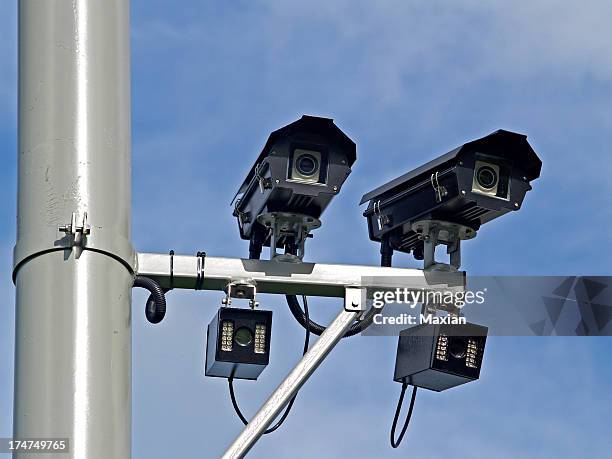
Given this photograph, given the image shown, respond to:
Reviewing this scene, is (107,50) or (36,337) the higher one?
(107,50)

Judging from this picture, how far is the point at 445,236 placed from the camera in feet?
22.5

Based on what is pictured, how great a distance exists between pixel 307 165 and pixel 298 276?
0.53 m

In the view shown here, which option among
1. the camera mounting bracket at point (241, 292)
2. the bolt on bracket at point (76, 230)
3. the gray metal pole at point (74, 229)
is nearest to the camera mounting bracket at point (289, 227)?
the camera mounting bracket at point (241, 292)

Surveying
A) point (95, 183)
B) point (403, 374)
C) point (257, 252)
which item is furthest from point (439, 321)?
point (95, 183)

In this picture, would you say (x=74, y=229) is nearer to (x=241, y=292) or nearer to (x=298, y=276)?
(x=241, y=292)

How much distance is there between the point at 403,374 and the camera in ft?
22.4

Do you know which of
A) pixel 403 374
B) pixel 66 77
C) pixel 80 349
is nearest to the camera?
pixel 80 349

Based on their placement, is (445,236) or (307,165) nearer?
(307,165)

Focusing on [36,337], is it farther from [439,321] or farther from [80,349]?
[439,321]

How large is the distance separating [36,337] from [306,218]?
1.77 metres

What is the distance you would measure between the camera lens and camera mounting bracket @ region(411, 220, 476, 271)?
0.22m

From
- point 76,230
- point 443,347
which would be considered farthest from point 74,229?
point 443,347

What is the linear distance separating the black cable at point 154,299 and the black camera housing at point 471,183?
4.45ft

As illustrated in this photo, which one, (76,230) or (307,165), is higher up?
(307,165)
